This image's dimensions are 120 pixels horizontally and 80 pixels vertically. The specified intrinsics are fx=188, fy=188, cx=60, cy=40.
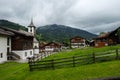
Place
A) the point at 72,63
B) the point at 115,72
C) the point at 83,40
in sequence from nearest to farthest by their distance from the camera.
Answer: the point at 115,72
the point at 72,63
the point at 83,40

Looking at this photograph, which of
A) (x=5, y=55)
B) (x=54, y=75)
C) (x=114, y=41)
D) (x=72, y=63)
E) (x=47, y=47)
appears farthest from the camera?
(x=47, y=47)

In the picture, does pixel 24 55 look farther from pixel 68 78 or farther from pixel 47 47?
pixel 47 47

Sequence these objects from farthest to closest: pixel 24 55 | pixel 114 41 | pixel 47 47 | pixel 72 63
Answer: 1. pixel 47 47
2. pixel 114 41
3. pixel 24 55
4. pixel 72 63

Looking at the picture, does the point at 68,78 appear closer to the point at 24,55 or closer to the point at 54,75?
the point at 54,75

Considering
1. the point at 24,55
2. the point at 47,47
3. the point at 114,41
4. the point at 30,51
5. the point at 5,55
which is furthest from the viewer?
the point at 47,47

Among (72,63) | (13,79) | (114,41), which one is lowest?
(13,79)

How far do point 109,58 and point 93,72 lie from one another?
6646 millimetres

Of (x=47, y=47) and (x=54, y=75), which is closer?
(x=54, y=75)

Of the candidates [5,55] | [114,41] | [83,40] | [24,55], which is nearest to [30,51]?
[24,55]

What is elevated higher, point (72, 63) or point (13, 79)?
point (72, 63)

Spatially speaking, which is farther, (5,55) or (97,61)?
(5,55)

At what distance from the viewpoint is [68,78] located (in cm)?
2048

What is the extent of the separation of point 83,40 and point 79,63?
348ft

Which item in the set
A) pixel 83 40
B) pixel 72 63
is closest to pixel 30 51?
pixel 72 63
